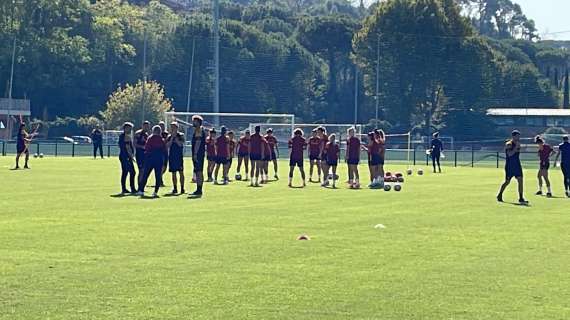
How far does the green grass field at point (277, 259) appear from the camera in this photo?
37.6 ft

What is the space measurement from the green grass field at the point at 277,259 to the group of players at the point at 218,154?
151cm

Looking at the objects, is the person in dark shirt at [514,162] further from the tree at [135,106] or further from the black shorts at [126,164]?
the tree at [135,106]

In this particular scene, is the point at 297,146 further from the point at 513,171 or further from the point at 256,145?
the point at 513,171

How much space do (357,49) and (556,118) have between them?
16904 millimetres

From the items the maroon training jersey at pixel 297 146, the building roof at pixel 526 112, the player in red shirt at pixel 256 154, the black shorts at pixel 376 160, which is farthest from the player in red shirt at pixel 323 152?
the building roof at pixel 526 112

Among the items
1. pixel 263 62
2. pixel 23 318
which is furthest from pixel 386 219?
pixel 263 62

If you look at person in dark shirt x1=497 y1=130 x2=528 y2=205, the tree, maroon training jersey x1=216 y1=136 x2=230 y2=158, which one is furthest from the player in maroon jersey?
the tree

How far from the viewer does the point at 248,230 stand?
19.5 m

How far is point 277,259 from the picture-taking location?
1531 centimetres

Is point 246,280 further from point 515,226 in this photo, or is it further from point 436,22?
point 436,22

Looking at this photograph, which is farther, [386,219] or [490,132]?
[490,132]

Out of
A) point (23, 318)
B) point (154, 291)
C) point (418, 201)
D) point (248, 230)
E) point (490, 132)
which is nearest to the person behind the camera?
point (23, 318)

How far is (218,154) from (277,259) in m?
20.9

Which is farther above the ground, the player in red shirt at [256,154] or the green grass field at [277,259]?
the player in red shirt at [256,154]
